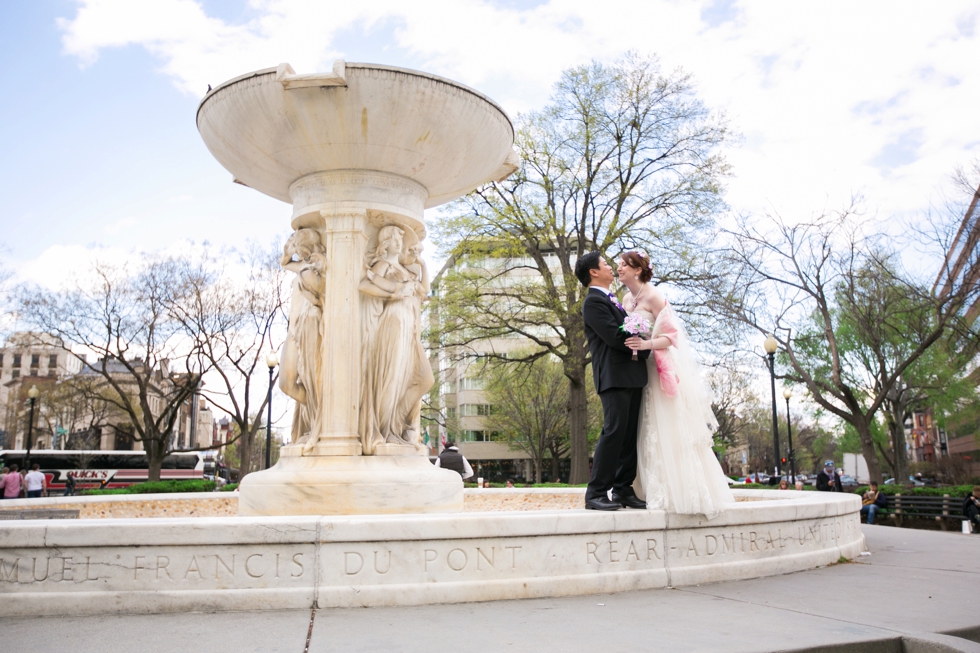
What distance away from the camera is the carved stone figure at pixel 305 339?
741 centimetres

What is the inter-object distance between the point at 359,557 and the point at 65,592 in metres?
1.67

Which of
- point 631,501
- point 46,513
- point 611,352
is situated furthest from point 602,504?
point 46,513

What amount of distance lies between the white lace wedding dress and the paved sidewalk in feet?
2.05

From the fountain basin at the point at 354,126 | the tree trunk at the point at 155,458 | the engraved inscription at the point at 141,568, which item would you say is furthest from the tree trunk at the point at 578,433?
the engraved inscription at the point at 141,568

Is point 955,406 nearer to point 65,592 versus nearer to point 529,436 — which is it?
point 529,436

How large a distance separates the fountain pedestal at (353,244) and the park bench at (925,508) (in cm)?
1357

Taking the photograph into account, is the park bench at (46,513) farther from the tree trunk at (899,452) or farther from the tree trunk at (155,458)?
the tree trunk at (899,452)

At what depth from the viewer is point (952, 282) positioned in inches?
743

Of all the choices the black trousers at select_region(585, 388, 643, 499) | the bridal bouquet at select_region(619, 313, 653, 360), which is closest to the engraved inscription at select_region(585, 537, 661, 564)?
the black trousers at select_region(585, 388, 643, 499)

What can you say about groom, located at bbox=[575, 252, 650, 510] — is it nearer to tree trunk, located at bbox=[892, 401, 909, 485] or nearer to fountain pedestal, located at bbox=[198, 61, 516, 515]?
fountain pedestal, located at bbox=[198, 61, 516, 515]

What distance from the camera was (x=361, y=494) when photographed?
6543 millimetres

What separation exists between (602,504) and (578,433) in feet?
62.1

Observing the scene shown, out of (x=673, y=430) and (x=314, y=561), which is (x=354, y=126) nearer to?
(x=673, y=430)

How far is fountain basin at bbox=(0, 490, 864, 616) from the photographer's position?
4.26 meters
